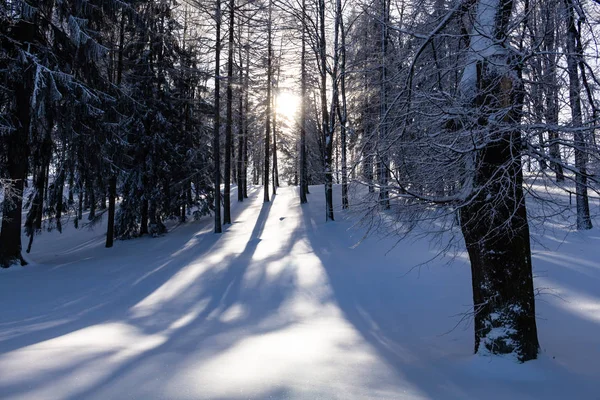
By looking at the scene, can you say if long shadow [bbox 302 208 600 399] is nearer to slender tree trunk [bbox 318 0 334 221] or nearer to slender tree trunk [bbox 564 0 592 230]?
slender tree trunk [bbox 564 0 592 230]

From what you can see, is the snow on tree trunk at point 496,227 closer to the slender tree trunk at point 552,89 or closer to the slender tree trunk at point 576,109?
the slender tree trunk at point 552,89

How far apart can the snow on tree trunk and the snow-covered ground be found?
0.35 metres

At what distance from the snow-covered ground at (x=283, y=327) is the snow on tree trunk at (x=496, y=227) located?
0.35 metres

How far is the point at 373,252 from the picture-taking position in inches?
447

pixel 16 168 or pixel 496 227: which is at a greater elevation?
pixel 16 168

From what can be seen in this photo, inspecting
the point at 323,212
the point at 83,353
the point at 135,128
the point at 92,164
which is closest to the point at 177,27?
the point at 135,128

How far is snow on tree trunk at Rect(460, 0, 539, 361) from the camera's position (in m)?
4.05

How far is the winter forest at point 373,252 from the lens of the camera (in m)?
3.76

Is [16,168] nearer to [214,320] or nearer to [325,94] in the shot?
[214,320]

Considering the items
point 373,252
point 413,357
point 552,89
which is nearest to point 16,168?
point 373,252

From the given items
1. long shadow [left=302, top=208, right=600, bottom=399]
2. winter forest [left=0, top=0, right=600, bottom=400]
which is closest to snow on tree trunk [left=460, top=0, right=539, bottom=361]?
winter forest [left=0, top=0, right=600, bottom=400]

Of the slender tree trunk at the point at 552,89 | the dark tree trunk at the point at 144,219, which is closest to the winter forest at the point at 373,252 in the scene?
the slender tree trunk at the point at 552,89

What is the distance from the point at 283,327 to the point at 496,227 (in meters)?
3.70

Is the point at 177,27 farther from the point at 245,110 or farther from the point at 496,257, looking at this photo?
the point at 496,257
